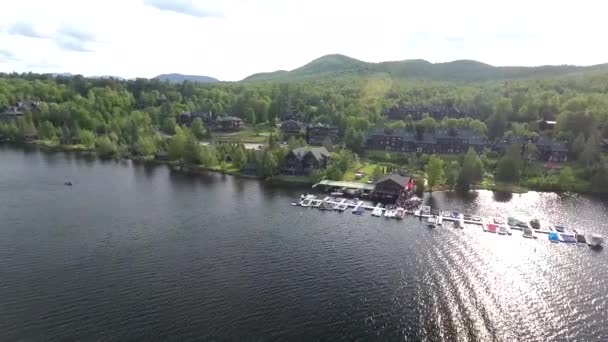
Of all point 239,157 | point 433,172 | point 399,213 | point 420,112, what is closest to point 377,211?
point 399,213

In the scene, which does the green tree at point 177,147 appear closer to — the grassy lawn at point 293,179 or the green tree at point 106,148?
the green tree at point 106,148

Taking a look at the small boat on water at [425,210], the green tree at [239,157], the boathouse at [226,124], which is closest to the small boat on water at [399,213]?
the small boat on water at [425,210]

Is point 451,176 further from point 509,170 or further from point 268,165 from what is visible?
point 268,165

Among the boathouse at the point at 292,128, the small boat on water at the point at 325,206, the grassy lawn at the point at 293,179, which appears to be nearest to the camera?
the small boat on water at the point at 325,206

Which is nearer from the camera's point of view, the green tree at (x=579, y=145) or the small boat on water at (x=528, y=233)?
the small boat on water at (x=528, y=233)

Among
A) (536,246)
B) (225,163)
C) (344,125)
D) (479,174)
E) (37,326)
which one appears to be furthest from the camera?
(344,125)

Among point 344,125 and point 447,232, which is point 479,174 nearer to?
point 447,232

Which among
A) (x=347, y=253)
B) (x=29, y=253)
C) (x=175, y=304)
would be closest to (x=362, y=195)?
(x=347, y=253)
